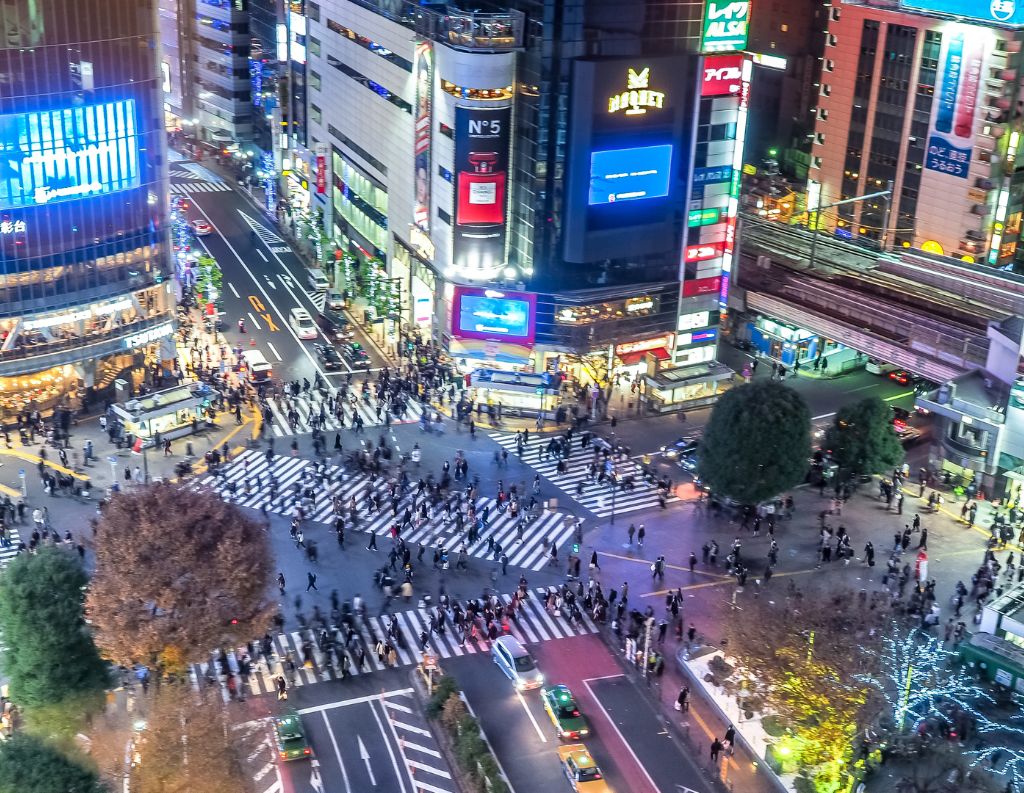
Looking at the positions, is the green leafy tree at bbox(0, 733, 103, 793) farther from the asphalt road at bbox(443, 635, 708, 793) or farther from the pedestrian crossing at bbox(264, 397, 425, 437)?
the pedestrian crossing at bbox(264, 397, 425, 437)

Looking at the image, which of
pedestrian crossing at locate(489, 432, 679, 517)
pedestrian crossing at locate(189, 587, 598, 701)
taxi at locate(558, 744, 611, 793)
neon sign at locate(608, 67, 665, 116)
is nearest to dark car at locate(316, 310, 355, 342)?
pedestrian crossing at locate(489, 432, 679, 517)

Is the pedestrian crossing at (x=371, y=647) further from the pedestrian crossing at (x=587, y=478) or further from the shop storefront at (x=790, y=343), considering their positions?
the shop storefront at (x=790, y=343)

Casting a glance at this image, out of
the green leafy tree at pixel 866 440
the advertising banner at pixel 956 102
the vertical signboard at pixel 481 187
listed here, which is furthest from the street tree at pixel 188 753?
the advertising banner at pixel 956 102

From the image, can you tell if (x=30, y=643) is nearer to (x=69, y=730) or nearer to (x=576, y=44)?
(x=69, y=730)

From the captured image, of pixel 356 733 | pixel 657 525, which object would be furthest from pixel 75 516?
pixel 657 525

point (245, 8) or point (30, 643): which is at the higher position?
point (245, 8)

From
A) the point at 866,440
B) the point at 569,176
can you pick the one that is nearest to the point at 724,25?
the point at 569,176
